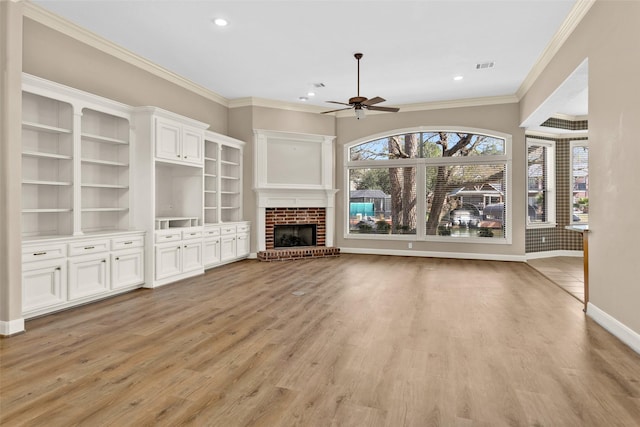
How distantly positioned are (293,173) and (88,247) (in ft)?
14.7

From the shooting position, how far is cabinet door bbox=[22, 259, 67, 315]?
3457 millimetres

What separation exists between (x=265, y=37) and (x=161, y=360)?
4031mm

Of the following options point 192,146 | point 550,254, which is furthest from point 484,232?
point 192,146

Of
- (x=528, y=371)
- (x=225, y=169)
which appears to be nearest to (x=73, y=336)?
(x=528, y=371)

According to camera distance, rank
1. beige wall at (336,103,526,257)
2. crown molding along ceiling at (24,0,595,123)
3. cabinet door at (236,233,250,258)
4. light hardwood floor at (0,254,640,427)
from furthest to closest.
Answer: beige wall at (336,103,526,257), cabinet door at (236,233,250,258), crown molding along ceiling at (24,0,595,123), light hardwood floor at (0,254,640,427)

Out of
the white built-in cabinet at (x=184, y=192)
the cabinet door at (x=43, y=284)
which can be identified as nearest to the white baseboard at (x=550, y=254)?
the white built-in cabinet at (x=184, y=192)

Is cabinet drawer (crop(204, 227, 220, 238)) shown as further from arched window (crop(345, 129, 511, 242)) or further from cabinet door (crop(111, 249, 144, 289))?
arched window (crop(345, 129, 511, 242))

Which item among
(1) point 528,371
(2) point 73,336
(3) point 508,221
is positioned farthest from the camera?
(3) point 508,221

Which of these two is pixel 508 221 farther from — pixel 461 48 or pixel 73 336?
pixel 73 336

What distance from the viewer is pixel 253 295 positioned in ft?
14.8

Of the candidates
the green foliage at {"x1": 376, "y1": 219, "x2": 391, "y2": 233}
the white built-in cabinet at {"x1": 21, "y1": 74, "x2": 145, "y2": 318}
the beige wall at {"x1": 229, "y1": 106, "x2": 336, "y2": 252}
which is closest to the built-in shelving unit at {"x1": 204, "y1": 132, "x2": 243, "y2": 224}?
the beige wall at {"x1": 229, "y1": 106, "x2": 336, "y2": 252}

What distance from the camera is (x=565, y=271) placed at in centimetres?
621

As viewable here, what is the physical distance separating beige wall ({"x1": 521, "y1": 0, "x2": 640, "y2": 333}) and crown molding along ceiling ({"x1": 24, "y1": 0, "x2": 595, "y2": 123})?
64 cm

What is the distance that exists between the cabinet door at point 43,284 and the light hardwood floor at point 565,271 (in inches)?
230
